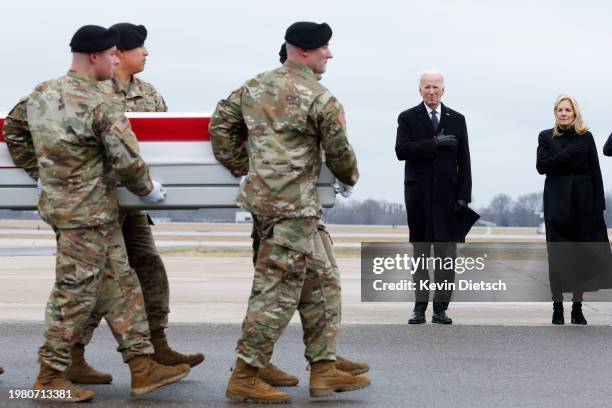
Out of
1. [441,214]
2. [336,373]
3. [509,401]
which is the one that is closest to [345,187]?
[336,373]

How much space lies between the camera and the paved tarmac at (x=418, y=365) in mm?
5770

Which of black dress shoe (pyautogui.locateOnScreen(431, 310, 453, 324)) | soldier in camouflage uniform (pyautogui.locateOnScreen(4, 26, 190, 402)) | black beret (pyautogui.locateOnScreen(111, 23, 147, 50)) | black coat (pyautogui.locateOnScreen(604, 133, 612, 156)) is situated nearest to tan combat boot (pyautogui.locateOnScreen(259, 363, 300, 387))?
soldier in camouflage uniform (pyautogui.locateOnScreen(4, 26, 190, 402))

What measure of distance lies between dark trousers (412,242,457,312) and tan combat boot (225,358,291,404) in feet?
10.7

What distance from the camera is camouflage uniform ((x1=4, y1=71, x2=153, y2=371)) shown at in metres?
5.46

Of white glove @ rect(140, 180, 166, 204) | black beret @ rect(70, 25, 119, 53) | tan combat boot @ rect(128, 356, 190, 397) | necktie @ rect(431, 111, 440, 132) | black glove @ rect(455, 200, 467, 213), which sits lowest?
tan combat boot @ rect(128, 356, 190, 397)

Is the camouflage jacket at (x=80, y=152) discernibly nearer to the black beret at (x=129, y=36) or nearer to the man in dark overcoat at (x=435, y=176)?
the black beret at (x=129, y=36)

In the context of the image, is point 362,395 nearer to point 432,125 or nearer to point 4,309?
point 432,125

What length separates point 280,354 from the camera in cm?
733

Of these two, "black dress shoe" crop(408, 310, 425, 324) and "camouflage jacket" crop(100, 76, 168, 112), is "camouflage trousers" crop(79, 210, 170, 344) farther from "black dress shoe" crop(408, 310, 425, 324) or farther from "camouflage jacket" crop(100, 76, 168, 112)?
"black dress shoe" crop(408, 310, 425, 324)

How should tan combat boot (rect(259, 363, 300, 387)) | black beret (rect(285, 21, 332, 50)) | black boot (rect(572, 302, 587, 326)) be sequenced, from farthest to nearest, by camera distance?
1. black boot (rect(572, 302, 587, 326))
2. tan combat boot (rect(259, 363, 300, 387))
3. black beret (rect(285, 21, 332, 50))

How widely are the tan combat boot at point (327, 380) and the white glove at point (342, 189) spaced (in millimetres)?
817

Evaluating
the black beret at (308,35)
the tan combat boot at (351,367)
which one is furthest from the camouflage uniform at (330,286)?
the black beret at (308,35)

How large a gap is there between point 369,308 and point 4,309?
3.20 m

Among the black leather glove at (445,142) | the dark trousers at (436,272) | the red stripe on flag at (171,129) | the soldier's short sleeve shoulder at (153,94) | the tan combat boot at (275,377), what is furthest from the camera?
the dark trousers at (436,272)
